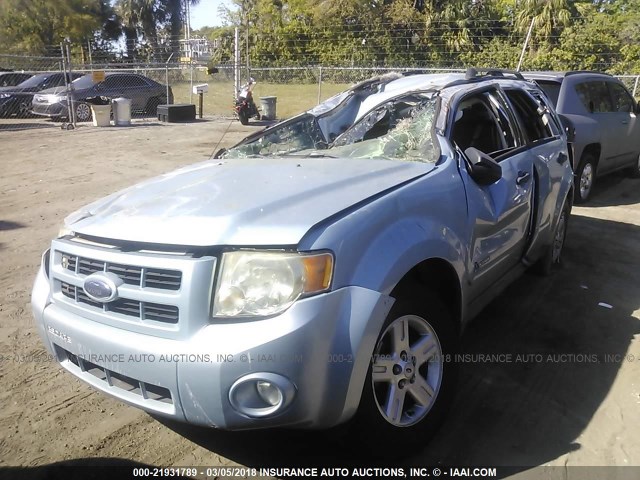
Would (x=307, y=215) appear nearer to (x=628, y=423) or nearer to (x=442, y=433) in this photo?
(x=442, y=433)

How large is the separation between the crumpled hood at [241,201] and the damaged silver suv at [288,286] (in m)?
0.01

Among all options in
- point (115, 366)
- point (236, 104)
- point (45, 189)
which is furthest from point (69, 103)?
point (115, 366)

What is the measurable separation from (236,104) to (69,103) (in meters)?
5.00

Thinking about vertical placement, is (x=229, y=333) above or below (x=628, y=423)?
above

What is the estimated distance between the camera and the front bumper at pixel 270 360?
210 centimetres

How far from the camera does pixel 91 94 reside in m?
17.4

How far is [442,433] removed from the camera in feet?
9.54

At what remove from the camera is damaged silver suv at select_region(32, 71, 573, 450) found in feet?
7.05

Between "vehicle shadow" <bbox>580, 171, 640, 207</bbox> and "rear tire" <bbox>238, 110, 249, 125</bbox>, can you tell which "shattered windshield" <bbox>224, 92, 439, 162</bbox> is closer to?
"vehicle shadow" <bbox>580, 171, 640, 207</bbox>

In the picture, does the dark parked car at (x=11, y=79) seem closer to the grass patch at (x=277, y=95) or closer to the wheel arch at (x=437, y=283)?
the grass patch at (x=277, y=95)

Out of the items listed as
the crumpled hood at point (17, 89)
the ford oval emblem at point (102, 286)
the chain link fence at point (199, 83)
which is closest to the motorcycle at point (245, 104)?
the chain link fence at point (199, 83)

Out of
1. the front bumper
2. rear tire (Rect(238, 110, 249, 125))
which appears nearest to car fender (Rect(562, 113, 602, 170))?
the front bumper

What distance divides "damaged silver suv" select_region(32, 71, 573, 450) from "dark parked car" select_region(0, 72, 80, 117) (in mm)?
18184

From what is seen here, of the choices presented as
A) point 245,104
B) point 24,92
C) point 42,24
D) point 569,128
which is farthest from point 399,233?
point 42,24
